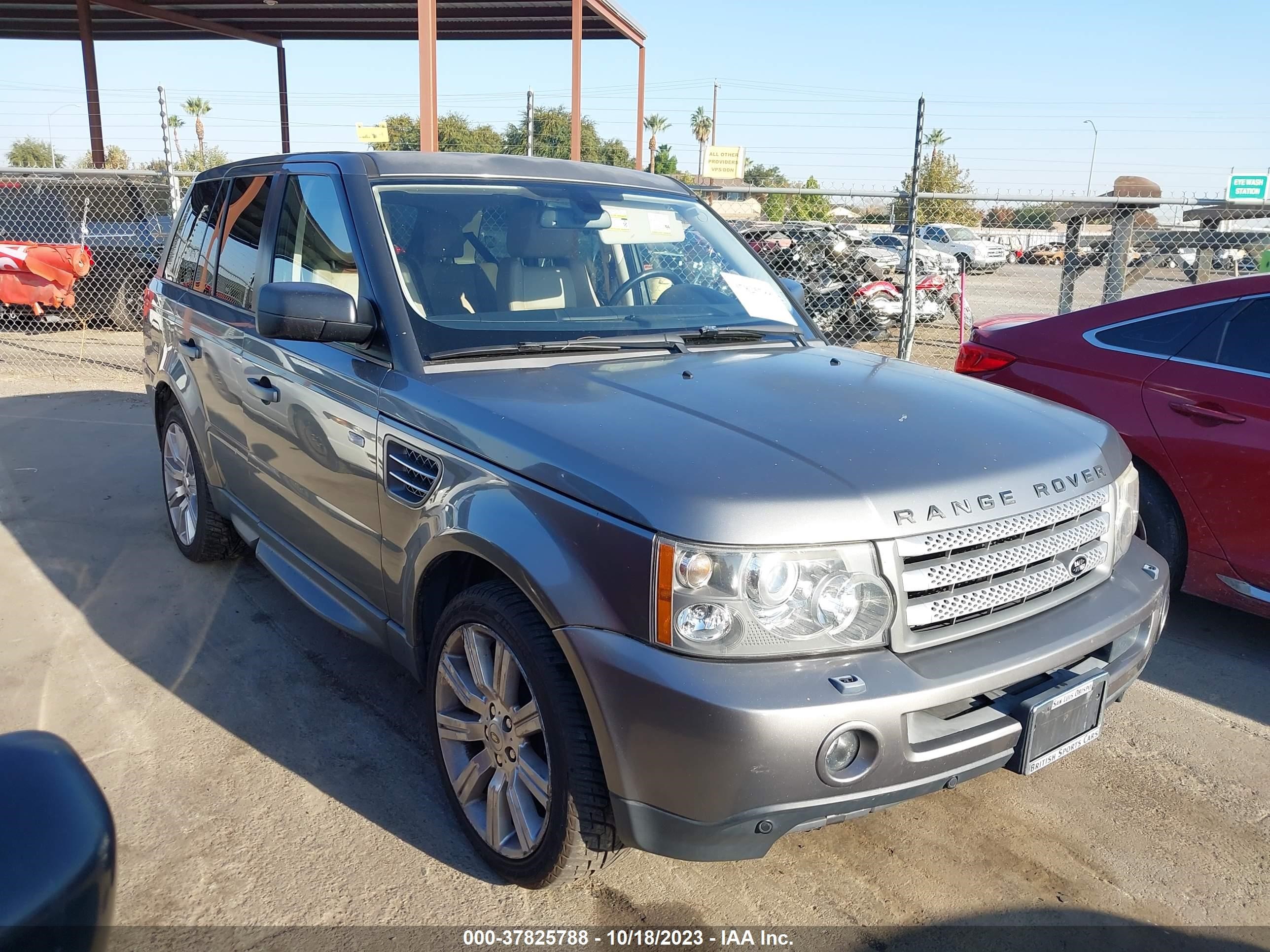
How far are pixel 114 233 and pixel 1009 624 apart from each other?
12.8 m

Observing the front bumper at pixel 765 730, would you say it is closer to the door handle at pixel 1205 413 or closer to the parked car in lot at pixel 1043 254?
the door handle at pixel 1205 413

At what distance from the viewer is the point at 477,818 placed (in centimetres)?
273

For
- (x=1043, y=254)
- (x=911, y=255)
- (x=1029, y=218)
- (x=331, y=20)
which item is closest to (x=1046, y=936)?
(x=911, y=255)

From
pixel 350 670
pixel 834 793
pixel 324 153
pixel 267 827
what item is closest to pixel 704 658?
pixel 834 793

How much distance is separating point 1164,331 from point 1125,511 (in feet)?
6.46

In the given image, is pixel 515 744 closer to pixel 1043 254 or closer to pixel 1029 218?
pixel 1043 254

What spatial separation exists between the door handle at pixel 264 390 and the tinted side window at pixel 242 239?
38 centimetres

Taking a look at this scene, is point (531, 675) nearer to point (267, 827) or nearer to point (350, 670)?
point (267, 827)

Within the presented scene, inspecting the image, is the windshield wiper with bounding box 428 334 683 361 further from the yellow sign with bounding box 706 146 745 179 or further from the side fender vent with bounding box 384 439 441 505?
the yellow sign with bounding box 706 146 745 179

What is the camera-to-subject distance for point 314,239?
3482mm

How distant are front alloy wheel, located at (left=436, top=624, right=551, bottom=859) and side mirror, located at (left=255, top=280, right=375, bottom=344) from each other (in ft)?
3.16

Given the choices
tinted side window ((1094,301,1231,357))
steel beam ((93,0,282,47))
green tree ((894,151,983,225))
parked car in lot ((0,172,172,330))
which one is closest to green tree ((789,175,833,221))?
green tree ((894,151,983,225))

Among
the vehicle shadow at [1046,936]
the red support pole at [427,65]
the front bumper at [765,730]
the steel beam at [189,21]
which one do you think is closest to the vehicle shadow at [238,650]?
the front bumper at [765,730]

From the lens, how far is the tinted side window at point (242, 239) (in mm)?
3984
